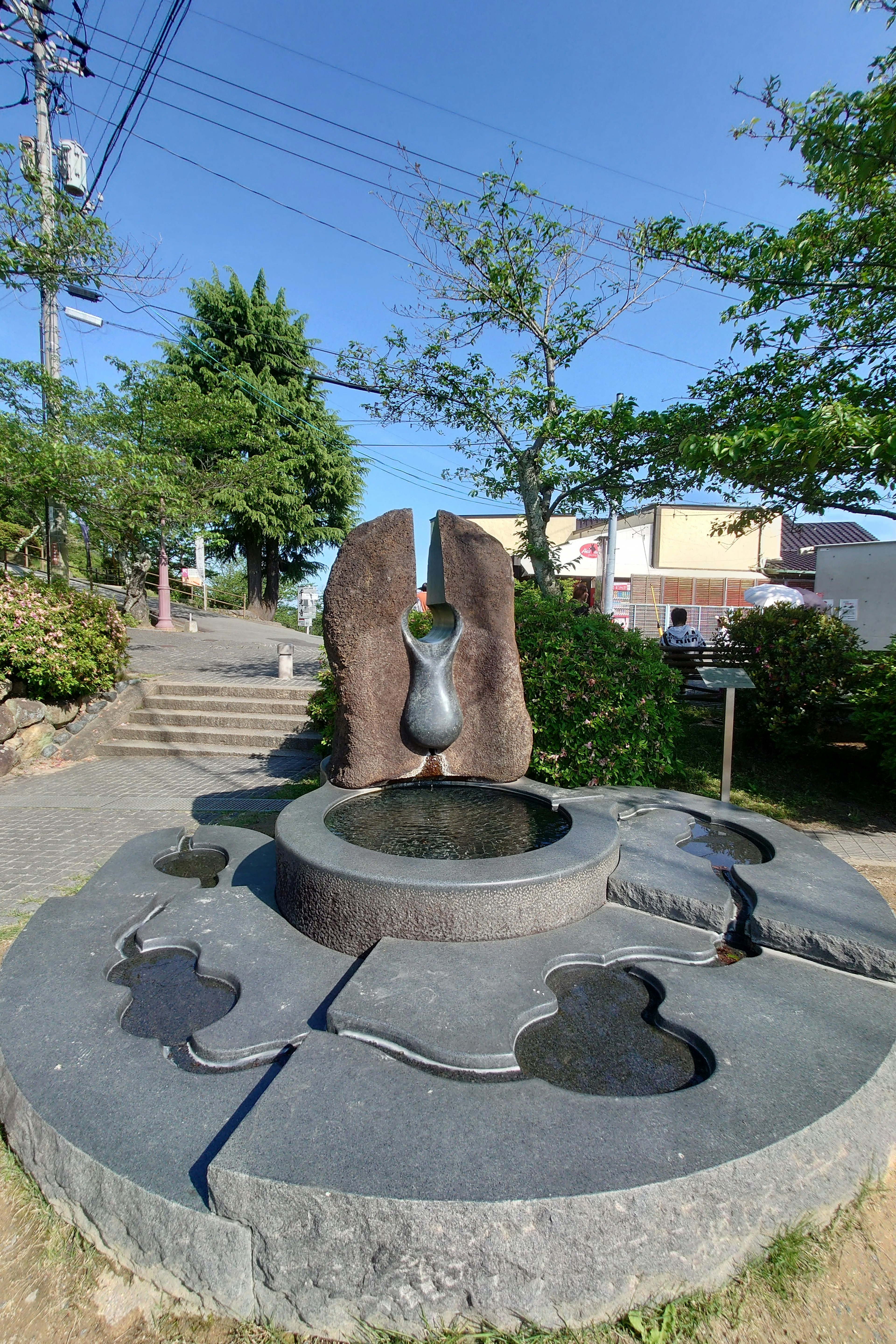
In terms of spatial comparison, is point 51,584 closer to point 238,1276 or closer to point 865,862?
point 238,1276

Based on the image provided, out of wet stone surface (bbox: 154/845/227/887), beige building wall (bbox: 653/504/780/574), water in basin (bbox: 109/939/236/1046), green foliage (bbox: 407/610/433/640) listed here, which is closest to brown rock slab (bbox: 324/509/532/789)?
wet stone surface (bbox: 154/845/227/887)

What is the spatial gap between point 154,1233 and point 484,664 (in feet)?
11.9

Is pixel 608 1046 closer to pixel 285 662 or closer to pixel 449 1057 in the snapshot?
pixel 449 1057

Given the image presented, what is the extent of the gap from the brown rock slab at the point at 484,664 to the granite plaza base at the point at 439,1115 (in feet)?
5.33

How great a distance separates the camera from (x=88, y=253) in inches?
352

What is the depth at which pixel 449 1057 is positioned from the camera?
2.24 meters

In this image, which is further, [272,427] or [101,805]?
[272,427]

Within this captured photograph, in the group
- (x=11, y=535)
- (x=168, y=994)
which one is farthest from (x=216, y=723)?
(x=11, y=535)

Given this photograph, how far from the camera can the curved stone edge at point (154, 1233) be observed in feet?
5.85

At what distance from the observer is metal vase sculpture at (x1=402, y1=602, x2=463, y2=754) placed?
4621mm

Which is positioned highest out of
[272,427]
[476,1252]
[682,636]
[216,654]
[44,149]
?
[44,149]

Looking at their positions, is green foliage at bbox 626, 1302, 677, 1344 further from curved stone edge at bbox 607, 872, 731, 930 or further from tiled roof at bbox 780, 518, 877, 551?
tiled roof at bbox 780, 518, 877, 551

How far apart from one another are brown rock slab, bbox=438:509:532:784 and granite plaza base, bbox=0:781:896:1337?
1624 mm

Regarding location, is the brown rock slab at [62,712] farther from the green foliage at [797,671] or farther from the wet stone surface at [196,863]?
the green foliage at [797,671]
